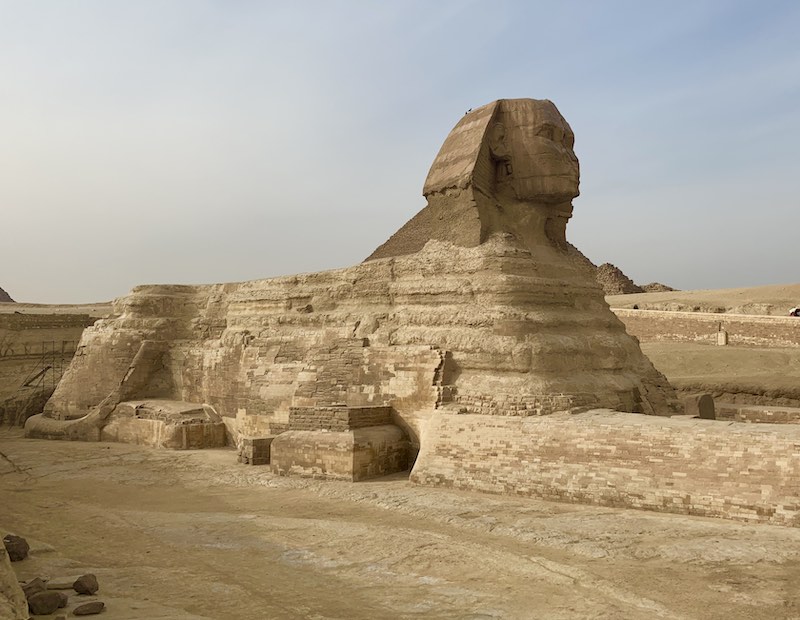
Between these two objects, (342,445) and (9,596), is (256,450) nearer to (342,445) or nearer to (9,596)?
(342,445)

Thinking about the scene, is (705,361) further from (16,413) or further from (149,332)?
(16,413)

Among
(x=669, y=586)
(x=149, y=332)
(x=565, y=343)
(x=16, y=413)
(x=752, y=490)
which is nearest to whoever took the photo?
(x=669, y=586)

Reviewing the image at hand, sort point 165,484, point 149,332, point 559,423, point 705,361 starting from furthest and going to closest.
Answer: point 705,361 → point 149,332 → point 165,484 → point 559,423

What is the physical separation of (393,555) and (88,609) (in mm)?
2610

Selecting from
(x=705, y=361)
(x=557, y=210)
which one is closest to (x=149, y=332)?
(x=557, y=210)

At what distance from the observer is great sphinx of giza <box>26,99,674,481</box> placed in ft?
29.7

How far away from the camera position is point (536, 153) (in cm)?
1037

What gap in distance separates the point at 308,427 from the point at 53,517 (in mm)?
3399

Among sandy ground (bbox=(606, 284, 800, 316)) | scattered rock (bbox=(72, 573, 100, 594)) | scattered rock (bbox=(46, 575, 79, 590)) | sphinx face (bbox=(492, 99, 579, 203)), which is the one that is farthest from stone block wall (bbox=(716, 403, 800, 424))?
sandy ground (bbox=(606, 284, 800, 316))

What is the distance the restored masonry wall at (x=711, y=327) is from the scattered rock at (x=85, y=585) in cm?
2103

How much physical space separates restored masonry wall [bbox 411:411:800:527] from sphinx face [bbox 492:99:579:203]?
3790mm

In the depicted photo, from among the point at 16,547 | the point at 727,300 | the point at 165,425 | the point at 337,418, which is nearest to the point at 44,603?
the point at 16,547

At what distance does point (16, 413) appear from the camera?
17.1 metres

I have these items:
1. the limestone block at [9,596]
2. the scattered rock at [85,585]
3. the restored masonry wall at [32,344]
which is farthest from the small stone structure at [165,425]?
the limestone block at [9,596]
